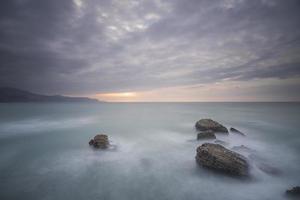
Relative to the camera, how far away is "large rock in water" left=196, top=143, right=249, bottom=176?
9.18 meters

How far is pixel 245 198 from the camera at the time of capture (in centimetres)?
736

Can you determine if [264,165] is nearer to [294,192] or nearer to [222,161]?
[294,192]

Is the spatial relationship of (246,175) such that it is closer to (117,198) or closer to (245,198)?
(245,198)

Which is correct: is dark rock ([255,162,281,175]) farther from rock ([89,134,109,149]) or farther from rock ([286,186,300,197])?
rock ([89,134,109,149])

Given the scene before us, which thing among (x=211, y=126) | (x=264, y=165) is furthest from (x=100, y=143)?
(x=211, y=126)

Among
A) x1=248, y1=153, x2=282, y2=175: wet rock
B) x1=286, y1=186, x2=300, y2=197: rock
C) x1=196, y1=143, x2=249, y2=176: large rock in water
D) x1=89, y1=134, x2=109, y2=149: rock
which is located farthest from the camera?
x1=89, y1=134, x2=109, y2=149: rock

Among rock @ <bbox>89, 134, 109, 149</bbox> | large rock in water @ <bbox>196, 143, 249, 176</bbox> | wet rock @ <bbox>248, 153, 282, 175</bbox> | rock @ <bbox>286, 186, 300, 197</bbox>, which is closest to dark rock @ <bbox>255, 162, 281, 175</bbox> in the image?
wet rock @ <bbox>248, 153, 282, 175</bbox>

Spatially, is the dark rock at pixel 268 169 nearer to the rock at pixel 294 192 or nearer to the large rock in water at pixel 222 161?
the large rock in water at pixel 222 161

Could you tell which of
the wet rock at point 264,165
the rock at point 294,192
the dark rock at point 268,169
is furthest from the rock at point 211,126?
the rock at point 294,192

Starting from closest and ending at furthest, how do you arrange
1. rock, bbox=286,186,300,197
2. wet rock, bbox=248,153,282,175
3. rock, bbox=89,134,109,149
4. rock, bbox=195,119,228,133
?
rock, bbox=286,186,300,197
wet rock, bbox=248,153,282,175
rock, bbox=89,134,109,149
rock, bbox=195,119,228,133

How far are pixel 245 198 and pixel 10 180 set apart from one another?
40.2 feet

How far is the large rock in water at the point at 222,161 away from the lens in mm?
9180

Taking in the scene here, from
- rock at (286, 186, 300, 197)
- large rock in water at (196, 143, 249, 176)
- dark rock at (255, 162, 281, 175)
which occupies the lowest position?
dark rock at (255, 162, 281, 175)

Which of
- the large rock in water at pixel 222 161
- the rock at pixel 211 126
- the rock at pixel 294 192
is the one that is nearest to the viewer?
the rock at pixel 294 192
